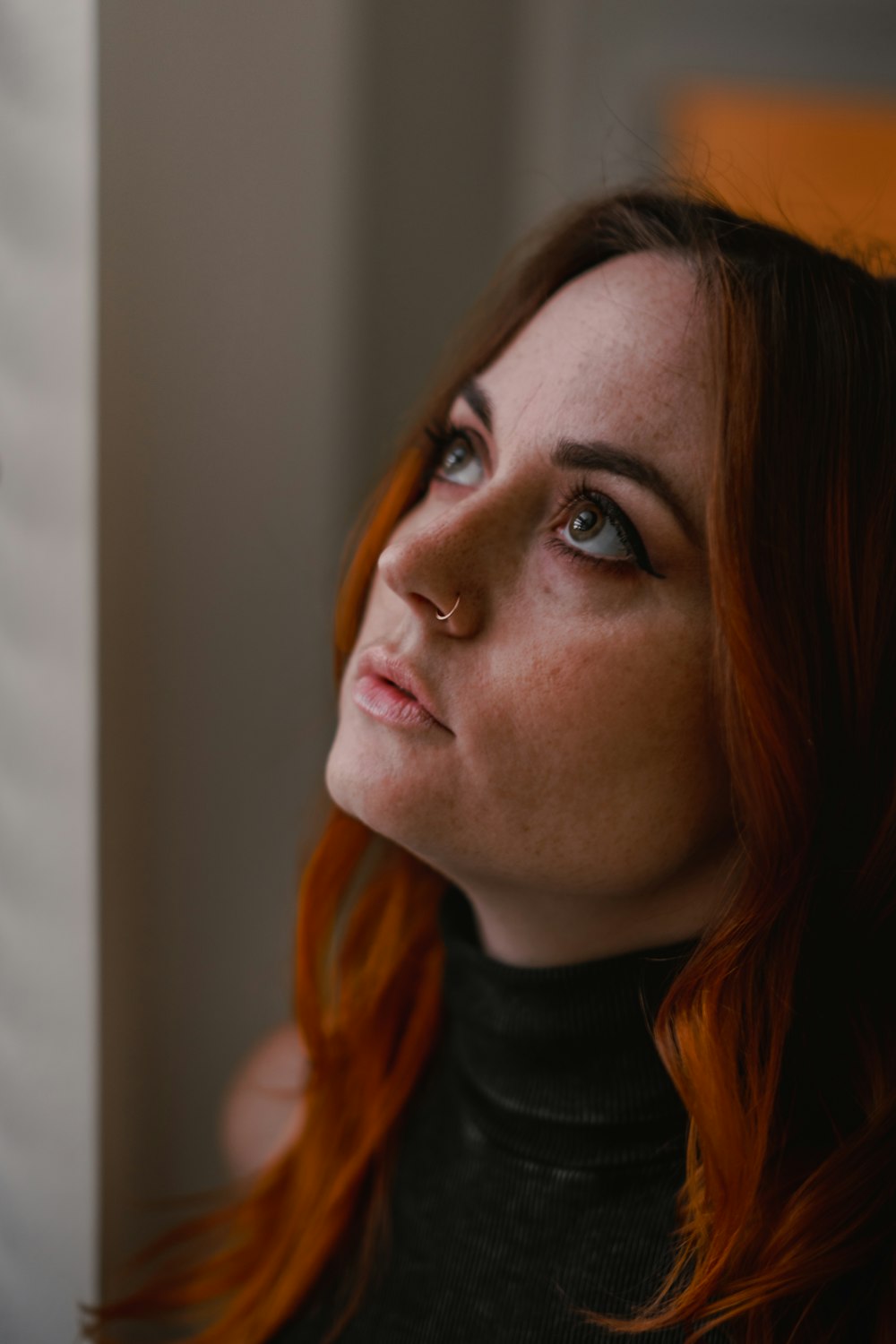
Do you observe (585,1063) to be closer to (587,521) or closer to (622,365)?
(587,521)

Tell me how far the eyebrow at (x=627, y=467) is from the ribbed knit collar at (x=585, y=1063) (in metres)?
0.32

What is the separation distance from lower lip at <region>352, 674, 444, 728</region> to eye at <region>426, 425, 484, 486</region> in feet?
0.68

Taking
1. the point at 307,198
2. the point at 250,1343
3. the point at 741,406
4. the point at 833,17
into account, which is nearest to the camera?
Result: the point at 741,406

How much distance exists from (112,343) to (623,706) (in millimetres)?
516

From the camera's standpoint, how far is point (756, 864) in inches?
31.3

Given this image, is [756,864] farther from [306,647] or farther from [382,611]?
[306,647]

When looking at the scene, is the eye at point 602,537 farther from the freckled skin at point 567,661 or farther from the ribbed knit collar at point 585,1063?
the ribbed knit collar at point 585,1063

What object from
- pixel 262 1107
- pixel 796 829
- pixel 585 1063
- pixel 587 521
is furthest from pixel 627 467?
pixel 262 1107

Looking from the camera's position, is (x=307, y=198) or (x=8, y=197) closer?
(x=8, y=197)

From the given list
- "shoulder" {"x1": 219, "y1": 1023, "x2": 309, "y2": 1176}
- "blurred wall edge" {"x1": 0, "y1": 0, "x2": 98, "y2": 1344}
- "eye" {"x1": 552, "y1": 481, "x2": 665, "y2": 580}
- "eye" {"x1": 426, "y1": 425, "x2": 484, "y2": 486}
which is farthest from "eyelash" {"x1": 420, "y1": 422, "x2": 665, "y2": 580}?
"shoulder" {"x1": 219, "y1": 1023, "x2": 309, "y2": 1176}

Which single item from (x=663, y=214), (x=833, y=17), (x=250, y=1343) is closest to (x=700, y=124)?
(x=833, y=17)

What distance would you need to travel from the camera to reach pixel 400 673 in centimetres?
81

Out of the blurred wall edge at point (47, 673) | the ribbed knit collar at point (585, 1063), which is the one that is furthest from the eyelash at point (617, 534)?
the blurred wall edge at point (47, 673)

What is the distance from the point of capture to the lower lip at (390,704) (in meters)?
0.81
